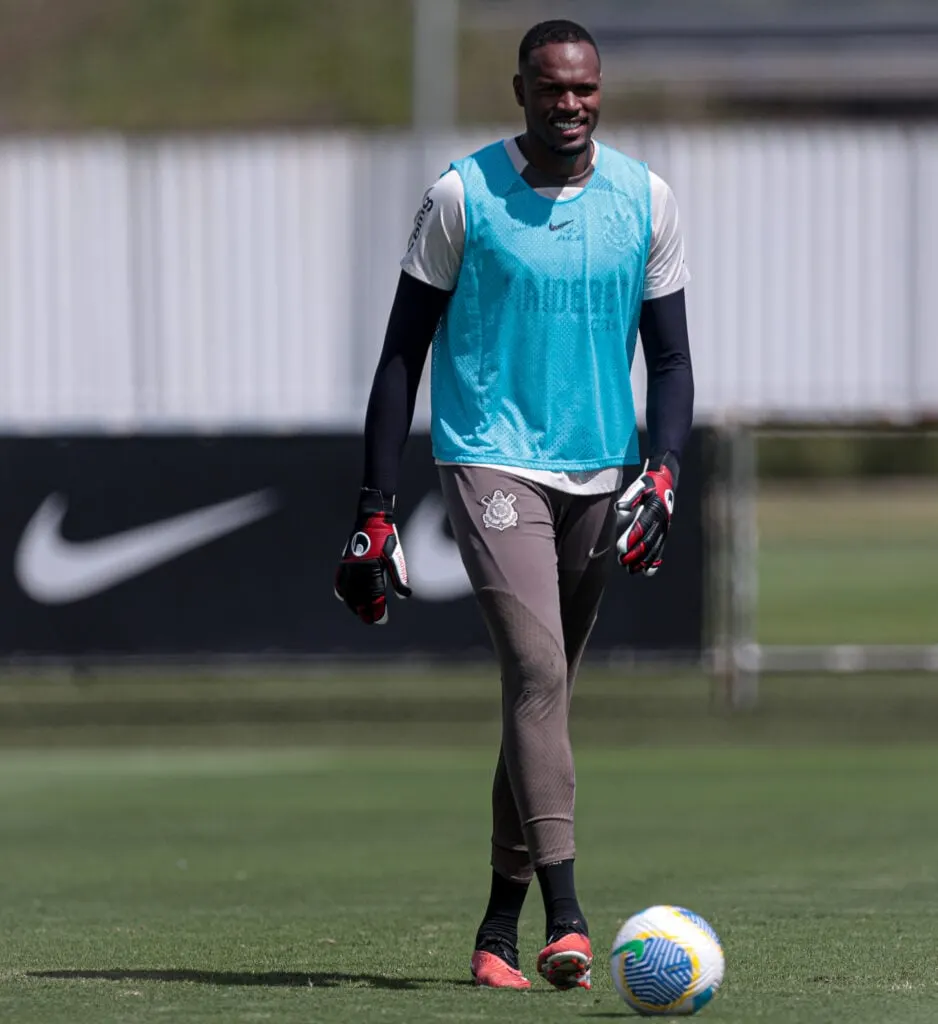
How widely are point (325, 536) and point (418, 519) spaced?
23.0 inches

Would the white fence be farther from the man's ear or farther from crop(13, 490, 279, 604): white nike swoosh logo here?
the man's ear

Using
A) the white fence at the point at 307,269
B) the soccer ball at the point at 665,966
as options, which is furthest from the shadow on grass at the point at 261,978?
the white fence at the point at 307,269

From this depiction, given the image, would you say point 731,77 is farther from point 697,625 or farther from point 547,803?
point 547,803

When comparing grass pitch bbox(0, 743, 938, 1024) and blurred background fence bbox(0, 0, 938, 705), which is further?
blurred background fence bbox(0, 0, 938, 705)

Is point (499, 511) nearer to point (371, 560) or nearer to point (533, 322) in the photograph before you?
point (371, 560)

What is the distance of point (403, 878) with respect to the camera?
854cm

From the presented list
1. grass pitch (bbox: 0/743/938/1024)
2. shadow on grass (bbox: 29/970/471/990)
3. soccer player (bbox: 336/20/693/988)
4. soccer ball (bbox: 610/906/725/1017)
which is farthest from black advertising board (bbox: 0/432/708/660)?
soccer ball (bbox: 610/906/725/1017)

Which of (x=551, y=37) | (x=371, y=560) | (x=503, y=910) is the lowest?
(x=503, y=910)

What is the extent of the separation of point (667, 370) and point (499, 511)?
2.16 feet

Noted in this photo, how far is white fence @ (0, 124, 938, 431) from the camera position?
54.6 ft

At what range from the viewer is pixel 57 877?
8680mm

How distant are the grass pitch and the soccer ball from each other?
8 centimetres

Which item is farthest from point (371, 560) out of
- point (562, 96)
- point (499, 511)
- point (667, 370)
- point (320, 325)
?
point (320, 325)

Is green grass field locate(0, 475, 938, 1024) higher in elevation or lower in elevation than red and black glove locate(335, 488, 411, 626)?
lower
